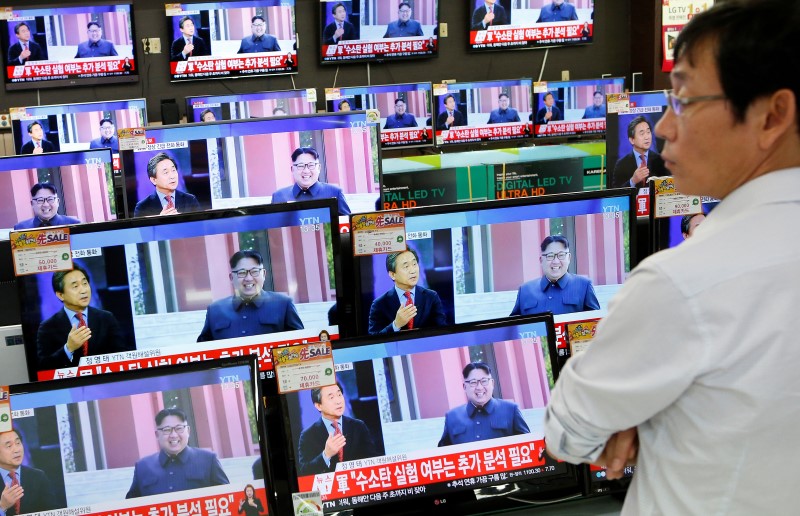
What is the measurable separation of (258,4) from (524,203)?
5667 mm

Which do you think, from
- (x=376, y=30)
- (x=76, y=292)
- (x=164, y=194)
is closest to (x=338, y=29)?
(x=376, y=30)

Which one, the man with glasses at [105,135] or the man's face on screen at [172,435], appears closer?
the man's face on screen at [172,435]

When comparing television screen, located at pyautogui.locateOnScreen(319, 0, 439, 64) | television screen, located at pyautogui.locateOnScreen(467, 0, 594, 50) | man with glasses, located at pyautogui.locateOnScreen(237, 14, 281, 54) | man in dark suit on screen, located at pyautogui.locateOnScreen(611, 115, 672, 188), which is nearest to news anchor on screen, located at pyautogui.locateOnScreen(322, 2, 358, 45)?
television screen, located at pyautogui.locateOnScreen(319, 0, 439, 64)

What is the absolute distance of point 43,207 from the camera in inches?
146

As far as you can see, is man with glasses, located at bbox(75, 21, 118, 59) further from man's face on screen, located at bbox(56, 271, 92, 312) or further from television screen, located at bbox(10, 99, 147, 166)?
man's face on screen, located at bbox(56, 271, 92, 312)

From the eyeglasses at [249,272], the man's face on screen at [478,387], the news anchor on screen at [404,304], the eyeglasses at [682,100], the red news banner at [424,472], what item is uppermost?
the eyeglasses at [682,100]

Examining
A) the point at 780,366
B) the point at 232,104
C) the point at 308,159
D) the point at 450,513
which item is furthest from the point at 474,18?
the point at 780,366

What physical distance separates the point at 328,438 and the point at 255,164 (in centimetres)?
191

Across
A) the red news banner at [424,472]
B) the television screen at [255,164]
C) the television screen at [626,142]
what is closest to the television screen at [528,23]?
the television screen at [626,142]

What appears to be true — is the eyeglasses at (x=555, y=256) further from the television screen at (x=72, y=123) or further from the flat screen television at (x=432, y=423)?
the television screen at (x=72, y=123)

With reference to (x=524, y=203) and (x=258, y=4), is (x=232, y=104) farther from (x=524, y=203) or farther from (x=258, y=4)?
(x=524, y=203)

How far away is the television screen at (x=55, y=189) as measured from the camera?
12.1 feet

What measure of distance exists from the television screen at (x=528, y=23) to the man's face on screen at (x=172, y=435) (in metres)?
6.64

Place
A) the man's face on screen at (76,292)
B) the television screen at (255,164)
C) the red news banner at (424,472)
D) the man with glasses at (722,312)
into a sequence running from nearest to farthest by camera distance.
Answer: the man with glasses at (722,312) < the red news banner at (424,472) < the man's face on screen at (76,292) < the television screen at (255,164)
